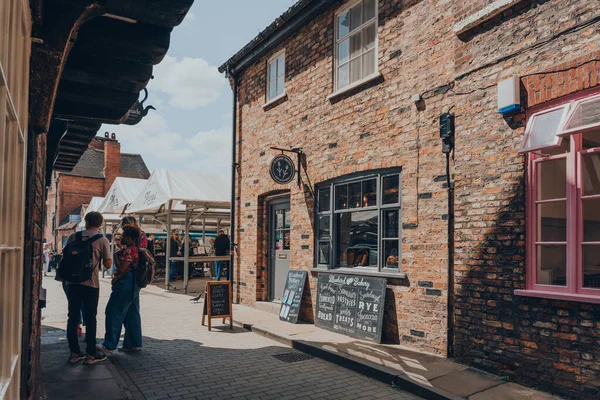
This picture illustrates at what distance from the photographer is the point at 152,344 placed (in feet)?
24.0

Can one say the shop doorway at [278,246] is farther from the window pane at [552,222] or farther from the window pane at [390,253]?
the window pane at [552,222]

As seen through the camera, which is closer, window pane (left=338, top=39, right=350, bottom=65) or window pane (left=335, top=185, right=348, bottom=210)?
window pane (left=335, top=185, right=348, bottom=210)

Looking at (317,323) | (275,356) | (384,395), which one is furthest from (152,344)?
(384,395)

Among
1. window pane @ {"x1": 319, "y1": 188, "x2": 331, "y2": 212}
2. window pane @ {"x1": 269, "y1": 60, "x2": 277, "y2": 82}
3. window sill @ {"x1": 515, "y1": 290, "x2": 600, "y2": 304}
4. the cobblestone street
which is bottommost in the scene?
the cobblestone street

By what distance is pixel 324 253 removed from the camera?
867 centimetres

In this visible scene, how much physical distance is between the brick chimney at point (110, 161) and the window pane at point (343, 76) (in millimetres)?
30338

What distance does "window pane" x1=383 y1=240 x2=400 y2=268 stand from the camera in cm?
725

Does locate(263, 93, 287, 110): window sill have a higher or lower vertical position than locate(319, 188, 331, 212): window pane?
higher

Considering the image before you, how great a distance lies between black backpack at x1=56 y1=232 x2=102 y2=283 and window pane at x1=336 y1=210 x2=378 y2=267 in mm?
4115

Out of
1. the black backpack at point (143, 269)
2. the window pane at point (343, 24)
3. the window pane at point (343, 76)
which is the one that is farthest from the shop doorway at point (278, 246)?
the black backpack at point (143, 269)

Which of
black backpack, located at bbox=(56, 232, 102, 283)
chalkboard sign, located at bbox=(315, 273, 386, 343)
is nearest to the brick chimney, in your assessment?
chalkboard sign, located at bbox=(315, 273, 386, 343)

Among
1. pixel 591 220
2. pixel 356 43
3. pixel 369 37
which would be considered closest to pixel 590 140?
pixel 591 220

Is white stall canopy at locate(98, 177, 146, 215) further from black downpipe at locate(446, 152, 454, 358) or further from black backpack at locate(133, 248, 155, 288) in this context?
black downpipe at locate(446, 152, 454, 358)

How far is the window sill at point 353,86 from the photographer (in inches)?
298
